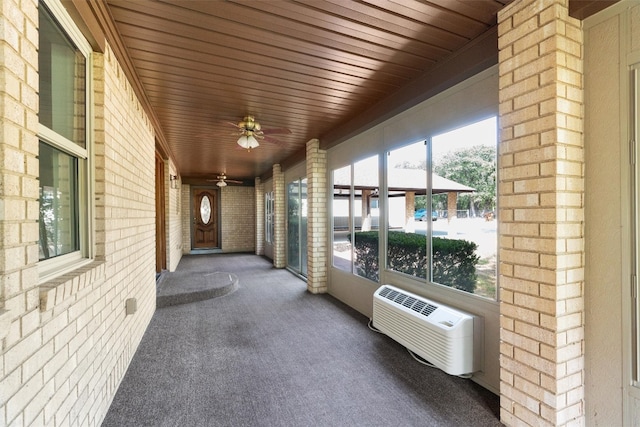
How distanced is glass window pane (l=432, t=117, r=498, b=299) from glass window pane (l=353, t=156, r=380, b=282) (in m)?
1.05

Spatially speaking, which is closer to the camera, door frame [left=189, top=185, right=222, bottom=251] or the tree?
the tree

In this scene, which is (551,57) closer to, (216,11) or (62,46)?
(216,11)

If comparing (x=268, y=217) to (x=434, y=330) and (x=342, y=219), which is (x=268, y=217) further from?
(x=434, y=330)

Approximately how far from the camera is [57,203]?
1672 mm

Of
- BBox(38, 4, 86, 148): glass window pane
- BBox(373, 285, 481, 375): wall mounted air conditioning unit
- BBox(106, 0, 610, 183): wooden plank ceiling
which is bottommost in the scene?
BBox(373, 285, 481, 375): wall mounted air conditioning unit

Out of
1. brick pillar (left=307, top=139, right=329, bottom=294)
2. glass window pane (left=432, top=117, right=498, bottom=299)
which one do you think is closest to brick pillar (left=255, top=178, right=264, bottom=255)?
brick pillar (left=307, top=139, right=329, bottom=294)

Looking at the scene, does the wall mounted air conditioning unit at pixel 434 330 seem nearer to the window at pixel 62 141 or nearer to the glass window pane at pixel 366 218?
the glass window pane at pixel 366 218

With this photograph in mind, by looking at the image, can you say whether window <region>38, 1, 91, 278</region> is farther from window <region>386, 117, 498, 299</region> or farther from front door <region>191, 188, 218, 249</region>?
front door <region>191, 188, 218, 249</region>

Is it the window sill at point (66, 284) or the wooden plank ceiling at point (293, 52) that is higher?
the wooden plank ceiling at point (293, 52)

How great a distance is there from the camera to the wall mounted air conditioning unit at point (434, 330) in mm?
2347

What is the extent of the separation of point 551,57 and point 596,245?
1.11 meters

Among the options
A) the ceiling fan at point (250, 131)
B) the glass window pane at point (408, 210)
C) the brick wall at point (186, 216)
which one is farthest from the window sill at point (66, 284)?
the brick wall at point (186, 216)

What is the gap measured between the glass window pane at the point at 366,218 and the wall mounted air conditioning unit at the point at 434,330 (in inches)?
37.0

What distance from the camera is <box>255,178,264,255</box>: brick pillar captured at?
1023 centimetres
